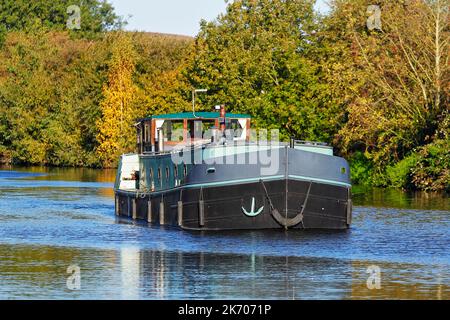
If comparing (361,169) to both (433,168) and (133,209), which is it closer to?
(433,168)

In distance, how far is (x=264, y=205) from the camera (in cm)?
3947

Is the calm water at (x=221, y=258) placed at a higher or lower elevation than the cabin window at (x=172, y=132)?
lower

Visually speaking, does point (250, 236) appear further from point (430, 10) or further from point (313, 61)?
point (313, 61)

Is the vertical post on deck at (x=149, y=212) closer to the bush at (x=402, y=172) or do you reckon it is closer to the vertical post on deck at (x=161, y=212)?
the vertical post on deck at (x=161, y=212)

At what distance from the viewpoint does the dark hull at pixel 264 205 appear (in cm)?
3919

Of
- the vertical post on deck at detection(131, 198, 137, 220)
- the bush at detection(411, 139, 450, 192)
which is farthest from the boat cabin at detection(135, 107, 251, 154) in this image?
the bush at detection(411, 139, 450, 192)

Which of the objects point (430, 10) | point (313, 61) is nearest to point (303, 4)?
point (313, 61)

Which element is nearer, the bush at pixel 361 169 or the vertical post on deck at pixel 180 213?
the vertical post on deck at pixel 180 213

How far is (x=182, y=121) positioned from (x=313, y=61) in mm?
36753

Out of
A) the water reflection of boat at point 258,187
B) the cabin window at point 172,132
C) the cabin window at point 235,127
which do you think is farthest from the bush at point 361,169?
the water reflection of boat at point 258,187

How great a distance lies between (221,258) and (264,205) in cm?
577

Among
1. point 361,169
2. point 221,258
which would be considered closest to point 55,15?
point 361,169

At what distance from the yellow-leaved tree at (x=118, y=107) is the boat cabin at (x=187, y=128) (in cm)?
5436

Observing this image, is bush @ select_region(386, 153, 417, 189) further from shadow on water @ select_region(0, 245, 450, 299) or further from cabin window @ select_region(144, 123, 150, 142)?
shadow on water @ select_region(0, 245, 450, 299)
